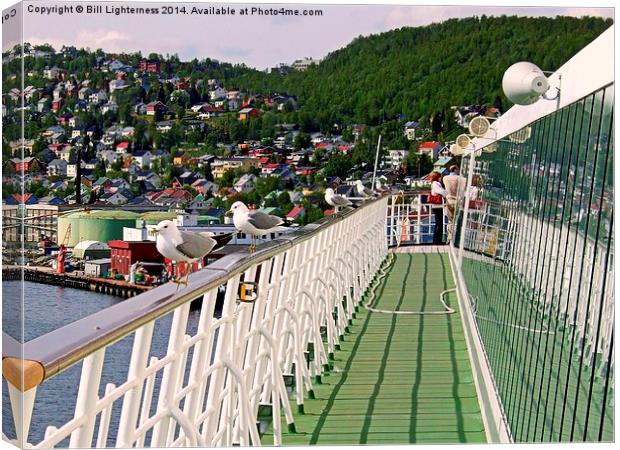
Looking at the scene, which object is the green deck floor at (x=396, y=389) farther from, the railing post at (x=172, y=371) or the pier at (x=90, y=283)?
the pier at (x=90, y=283)

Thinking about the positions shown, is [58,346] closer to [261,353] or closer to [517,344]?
[261,353]

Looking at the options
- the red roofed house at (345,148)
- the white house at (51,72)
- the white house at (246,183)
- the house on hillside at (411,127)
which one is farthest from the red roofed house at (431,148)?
the white house at (51,72)

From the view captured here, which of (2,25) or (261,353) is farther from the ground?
(2,25)

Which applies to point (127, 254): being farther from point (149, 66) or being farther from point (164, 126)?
point (149, 66)

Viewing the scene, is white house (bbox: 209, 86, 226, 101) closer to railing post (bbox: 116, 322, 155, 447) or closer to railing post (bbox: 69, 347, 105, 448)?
railing post (bbox: 116, 322, 155, 447)

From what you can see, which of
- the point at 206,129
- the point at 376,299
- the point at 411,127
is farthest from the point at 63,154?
the point at 411,127

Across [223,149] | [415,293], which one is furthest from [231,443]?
[223,149]

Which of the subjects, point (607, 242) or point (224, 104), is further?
point (224, 104)
